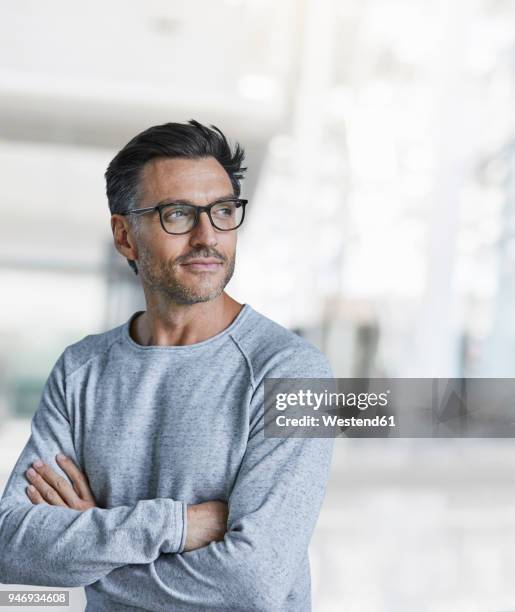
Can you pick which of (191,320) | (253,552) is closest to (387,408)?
(191,320)

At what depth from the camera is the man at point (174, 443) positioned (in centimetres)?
101

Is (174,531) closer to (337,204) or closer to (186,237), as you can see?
(186,237)

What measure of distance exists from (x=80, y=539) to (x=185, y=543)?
0.14 meters

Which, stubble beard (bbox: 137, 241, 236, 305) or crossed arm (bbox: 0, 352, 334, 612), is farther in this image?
stubble beard (bbox: 137, 241, 236, 305)

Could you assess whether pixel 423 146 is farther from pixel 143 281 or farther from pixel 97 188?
pixel 143 281

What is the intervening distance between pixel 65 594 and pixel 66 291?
5.00 ft

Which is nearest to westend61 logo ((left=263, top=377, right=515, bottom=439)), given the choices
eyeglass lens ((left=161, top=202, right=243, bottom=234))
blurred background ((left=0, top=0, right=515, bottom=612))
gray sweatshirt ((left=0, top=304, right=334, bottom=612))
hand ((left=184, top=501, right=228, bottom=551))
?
gray sweatshirt ((left=0, top=304, right=334, bottom=612))

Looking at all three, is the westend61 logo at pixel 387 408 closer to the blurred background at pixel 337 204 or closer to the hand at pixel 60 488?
the hand at pixel 60 488

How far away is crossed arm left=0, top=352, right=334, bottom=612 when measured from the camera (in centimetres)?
99

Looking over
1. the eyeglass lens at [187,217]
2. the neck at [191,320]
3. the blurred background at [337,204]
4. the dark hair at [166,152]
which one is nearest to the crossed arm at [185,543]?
the neck at [191,320]

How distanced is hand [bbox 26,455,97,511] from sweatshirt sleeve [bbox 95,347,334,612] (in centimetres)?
13

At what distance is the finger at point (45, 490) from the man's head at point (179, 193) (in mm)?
325

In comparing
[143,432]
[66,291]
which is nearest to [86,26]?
[66,291]

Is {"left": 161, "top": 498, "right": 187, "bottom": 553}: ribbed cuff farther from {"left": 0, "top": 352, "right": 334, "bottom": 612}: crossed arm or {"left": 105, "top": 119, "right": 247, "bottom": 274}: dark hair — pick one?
{"left": 105, "top": 119, "right": 247, "bottom": 274}: dark hair
